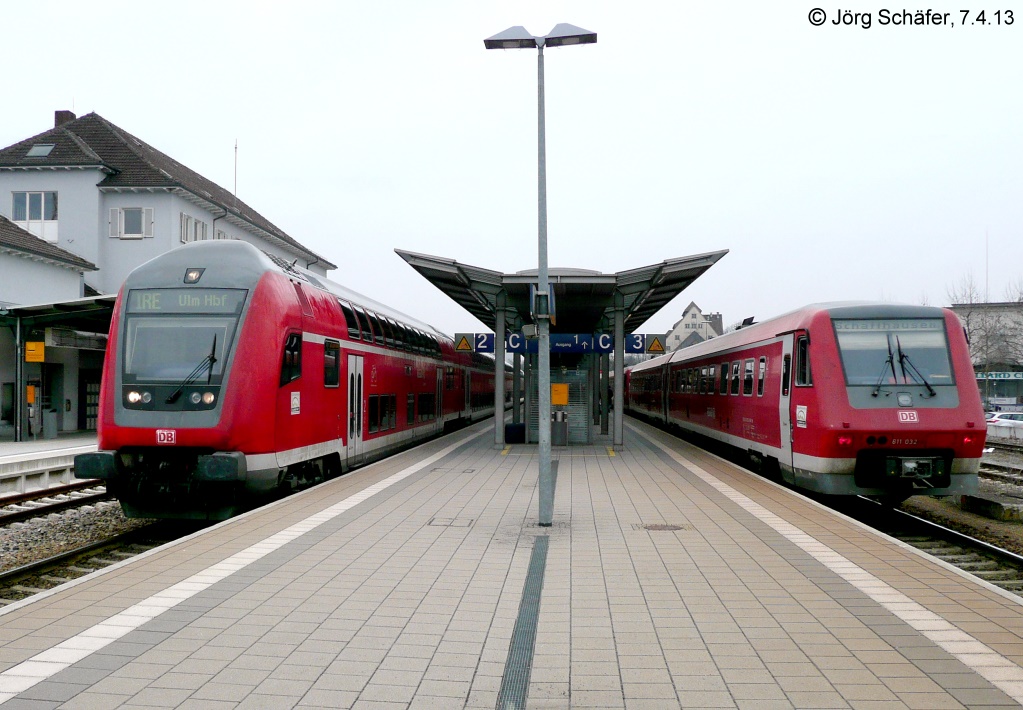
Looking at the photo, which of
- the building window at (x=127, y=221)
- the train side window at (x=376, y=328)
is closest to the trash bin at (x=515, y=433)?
the train side window at (x=376, y=328)

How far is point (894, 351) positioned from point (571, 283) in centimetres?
793

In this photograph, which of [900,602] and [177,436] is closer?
[900,602]

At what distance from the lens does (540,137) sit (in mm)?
10969

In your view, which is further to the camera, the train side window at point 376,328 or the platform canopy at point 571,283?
the platform canopy at point 571,283

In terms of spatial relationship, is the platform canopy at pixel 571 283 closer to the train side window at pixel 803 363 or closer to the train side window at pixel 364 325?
the train side window at pixel 364 325

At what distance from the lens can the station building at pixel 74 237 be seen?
23078 millimetres

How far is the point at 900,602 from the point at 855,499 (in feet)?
27.8

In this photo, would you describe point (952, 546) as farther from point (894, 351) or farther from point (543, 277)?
point (543, 277)

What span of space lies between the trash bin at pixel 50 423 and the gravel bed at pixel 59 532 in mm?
13520

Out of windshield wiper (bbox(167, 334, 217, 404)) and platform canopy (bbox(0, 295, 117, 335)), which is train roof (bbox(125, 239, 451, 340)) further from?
platform canopy (bbox(0, 295, 117, 335))

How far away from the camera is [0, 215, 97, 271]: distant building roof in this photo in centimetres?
2504

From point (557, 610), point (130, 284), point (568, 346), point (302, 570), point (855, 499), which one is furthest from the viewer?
point (568, 346)

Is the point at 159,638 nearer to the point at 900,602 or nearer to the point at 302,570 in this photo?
the point at 302,570

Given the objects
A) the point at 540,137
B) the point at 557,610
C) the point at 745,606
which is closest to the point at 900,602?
the point at 745,606
